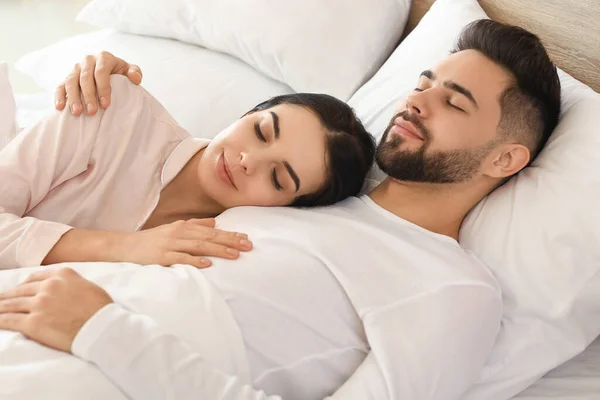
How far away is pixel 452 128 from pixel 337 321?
1.68 ft

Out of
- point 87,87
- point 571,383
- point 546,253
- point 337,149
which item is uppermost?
point 87,87

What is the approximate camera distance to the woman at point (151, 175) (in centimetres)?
118

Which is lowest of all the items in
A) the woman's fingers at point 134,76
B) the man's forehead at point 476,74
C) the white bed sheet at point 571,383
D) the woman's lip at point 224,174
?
the white bed sheet at point 571,383

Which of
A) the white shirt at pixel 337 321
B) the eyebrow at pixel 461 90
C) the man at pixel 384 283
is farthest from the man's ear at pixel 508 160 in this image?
the white shirt at pixel 337 321

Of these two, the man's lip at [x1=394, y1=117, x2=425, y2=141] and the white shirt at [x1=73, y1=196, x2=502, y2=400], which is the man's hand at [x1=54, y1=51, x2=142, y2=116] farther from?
the man's lip at [x1=394, y1=117, x2=425, y2=141]

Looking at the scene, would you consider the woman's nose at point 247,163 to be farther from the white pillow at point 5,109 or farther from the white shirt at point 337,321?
the white pillow at point 5,109

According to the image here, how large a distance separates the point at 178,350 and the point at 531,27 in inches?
49.6

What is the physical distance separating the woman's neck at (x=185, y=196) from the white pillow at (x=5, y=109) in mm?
441

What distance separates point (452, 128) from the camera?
1.34 metres

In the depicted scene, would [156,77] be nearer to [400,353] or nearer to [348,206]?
[348,206]

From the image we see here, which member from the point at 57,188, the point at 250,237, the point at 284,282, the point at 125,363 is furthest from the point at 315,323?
the point at 57,188

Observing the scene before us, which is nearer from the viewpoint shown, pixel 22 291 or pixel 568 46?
pixel 22 291

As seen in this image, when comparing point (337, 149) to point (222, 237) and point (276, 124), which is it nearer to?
point (276, 124)

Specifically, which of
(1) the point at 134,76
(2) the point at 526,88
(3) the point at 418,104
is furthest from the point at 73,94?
(2) the point at 526,88
